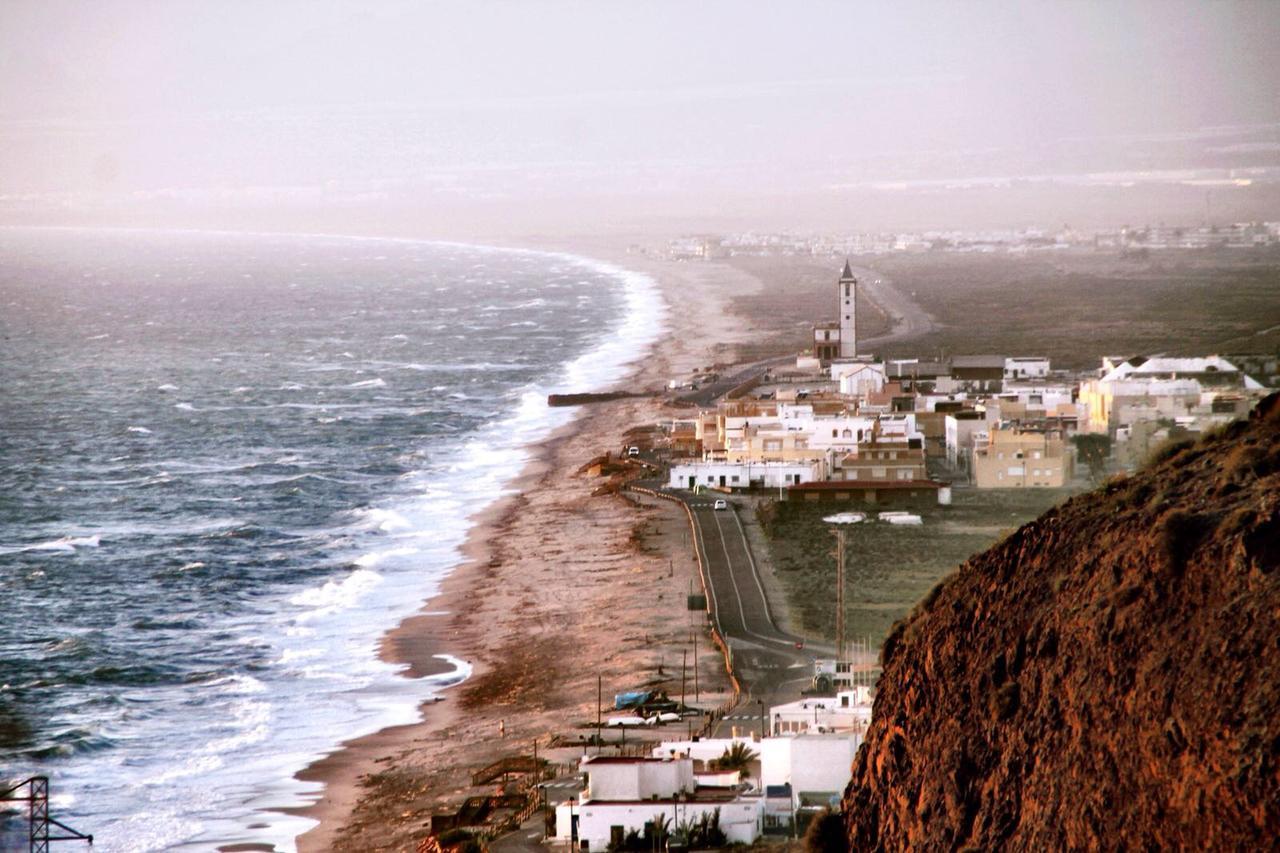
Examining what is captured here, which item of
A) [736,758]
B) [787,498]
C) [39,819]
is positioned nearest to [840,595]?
[736,758]

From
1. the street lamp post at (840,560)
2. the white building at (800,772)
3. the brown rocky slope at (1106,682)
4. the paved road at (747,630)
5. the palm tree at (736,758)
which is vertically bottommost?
the paved road at (747,630)

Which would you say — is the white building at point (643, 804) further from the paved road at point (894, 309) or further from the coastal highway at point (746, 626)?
A: the paved road at point (894, 309)

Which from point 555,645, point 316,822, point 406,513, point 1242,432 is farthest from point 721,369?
point 1242,432

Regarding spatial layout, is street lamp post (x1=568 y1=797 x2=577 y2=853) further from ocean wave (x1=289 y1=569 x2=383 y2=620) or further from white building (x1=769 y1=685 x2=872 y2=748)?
ocean wave (x1=289 y1=569 x2=383 y2=620)

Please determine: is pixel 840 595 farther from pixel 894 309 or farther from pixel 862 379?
pixel 894 309

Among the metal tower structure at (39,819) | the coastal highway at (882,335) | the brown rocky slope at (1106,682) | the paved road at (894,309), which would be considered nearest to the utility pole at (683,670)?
the metal tower structure at (39,819)

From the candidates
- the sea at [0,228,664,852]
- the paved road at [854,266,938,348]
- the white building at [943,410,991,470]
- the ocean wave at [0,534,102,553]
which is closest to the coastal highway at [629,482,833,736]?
the sea at [0,228,664,852]
